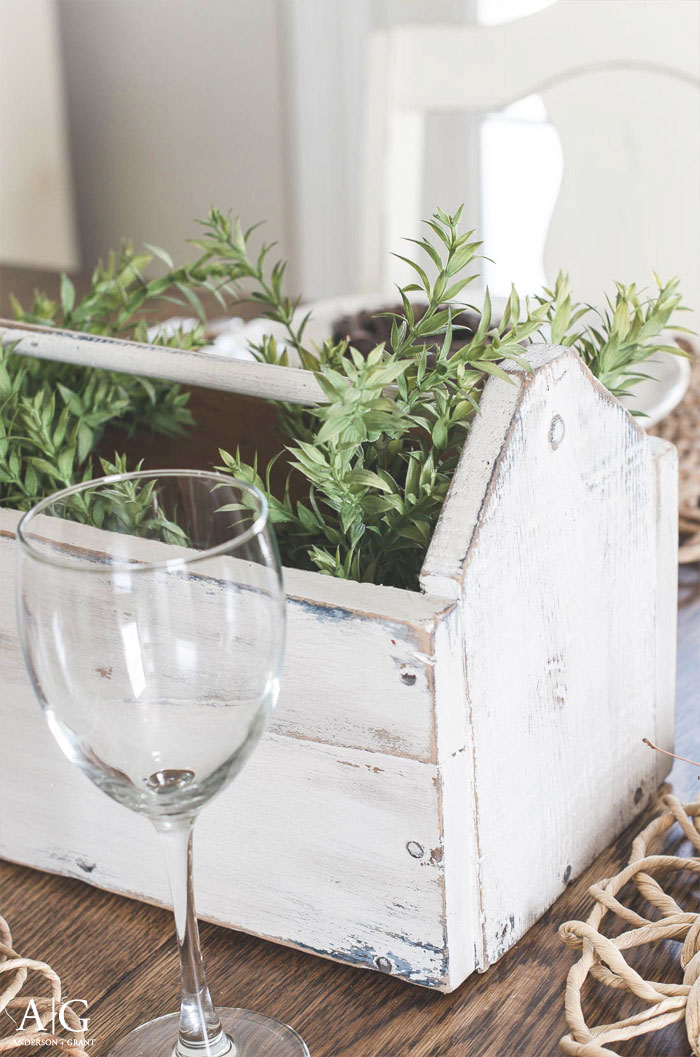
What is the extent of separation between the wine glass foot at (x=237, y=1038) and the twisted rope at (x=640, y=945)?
0.10 m

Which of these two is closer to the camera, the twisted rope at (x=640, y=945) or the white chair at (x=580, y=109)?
the twisted rope at (x=640, y=945)

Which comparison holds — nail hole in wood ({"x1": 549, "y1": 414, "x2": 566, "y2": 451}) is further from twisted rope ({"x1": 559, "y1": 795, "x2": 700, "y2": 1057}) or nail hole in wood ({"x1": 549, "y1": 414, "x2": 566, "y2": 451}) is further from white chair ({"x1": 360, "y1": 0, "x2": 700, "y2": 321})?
white chair ({"x1": 360, "y1": 0, "x2": 700, "y2": 321})

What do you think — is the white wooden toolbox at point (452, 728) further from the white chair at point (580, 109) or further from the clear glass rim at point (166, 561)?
the white chair at point (580, 109)

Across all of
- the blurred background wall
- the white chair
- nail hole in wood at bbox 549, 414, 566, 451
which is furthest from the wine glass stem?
the blurred background wall

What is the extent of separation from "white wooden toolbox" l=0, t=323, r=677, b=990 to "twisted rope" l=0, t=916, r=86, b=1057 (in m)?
0.06

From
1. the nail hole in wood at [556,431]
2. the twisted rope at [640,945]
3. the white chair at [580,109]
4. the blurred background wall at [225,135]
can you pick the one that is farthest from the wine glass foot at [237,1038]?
the blurred background wall at [225,135]

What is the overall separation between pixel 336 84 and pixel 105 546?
2.19 m

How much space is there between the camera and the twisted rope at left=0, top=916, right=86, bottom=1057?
448 mm

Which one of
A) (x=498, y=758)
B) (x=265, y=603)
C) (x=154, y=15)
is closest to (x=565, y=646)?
(x=498, y=758)

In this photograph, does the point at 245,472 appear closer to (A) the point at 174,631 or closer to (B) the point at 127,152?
(A) the point at 174,631

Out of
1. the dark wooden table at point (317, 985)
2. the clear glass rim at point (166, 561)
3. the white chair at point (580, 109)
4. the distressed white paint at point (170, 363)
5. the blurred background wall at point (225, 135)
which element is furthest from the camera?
the blurred background wall at point (225, 135)

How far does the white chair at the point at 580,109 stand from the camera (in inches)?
42.7

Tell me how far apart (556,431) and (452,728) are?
13cm

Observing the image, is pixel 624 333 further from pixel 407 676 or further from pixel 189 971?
pixel 189 971
